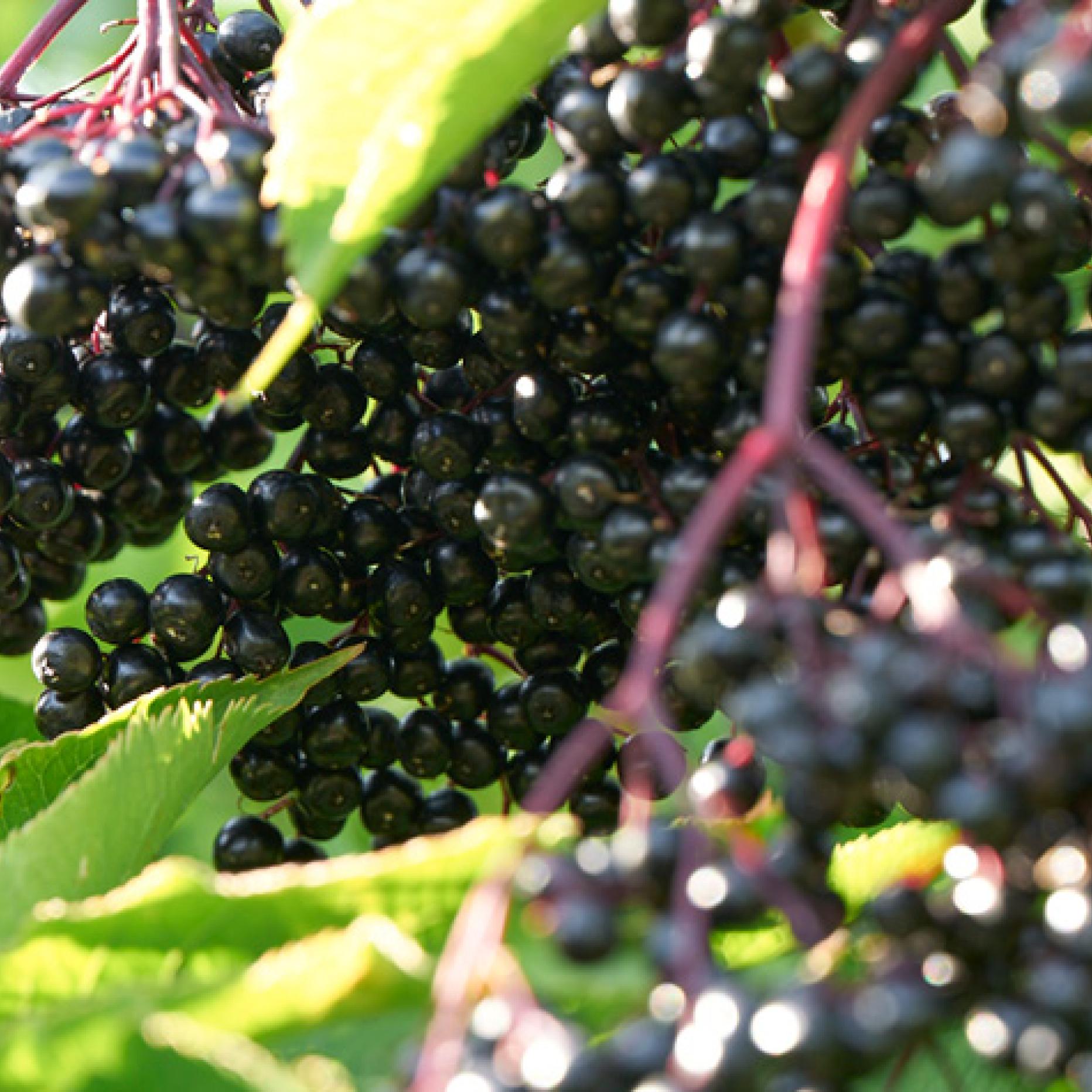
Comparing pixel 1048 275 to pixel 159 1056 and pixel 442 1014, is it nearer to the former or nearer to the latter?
pixel 442 1014

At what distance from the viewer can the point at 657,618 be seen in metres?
0.68

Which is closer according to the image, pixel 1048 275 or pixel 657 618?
pixel 657 618

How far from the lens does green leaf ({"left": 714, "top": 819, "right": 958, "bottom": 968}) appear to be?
0.87 m

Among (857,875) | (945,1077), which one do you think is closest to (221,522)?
(857,875)

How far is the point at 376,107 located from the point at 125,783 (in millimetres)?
444

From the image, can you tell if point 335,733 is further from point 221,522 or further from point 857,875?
point 857,875

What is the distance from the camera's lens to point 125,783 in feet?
3.27

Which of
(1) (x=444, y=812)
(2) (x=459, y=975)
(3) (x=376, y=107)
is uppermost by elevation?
(3) (x=376, y=107)

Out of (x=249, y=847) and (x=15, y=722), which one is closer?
(x=249, y=847)

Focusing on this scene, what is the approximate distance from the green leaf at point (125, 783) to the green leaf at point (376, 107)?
0.94 feet

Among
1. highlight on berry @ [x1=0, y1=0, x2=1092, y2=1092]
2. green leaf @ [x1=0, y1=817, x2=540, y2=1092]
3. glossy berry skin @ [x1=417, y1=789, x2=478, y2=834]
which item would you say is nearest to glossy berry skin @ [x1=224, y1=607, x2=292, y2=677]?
highlight on berry @ [x1=0, y1=0, x2=1092, y2=1092]

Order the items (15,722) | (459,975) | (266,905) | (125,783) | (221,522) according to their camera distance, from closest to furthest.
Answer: (459,975) → (266,905) → (125,783) → (221,522) → (15,722)

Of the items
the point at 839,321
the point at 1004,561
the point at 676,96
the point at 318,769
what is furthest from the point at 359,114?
the point at 318,769

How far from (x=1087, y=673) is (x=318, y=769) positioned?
29.9 inches
